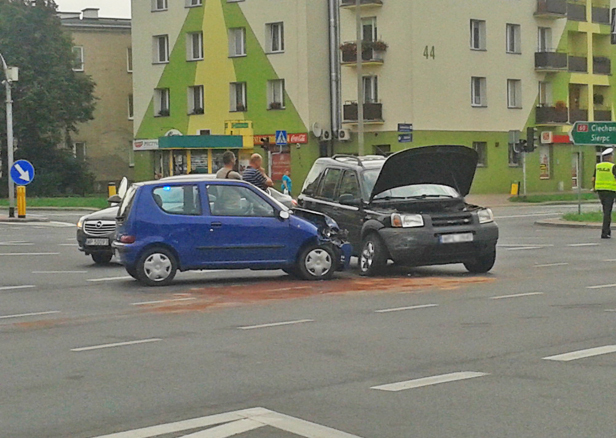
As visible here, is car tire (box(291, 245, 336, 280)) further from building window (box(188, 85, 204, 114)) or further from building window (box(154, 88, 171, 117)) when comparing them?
building window (box(154, 88, 171, 117))

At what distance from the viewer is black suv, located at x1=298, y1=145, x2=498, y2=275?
17281 mm

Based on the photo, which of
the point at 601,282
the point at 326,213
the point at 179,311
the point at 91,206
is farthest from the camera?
the point at 91,206

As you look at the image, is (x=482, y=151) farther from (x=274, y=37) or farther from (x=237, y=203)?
(x=237, y=203)

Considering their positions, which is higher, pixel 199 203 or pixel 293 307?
pixel 199 203

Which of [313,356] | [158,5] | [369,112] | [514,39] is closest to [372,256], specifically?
[313,356]

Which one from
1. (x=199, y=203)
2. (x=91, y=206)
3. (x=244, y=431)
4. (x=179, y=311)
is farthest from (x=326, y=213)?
(x=91, y=206)

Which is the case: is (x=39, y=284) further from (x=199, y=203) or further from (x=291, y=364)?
(x=291, y=364)

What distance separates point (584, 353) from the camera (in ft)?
31.2

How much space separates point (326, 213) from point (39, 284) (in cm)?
480

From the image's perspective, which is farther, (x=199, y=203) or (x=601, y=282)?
(x=199, y=203)

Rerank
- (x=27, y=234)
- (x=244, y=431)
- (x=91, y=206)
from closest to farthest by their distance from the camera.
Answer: (x=244, y=431), (x=27, y=234), (x=91, y=206)

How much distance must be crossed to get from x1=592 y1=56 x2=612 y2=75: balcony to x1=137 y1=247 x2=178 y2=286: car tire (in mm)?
55907

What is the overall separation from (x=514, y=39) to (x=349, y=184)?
4629cm

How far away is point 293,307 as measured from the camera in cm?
1365
